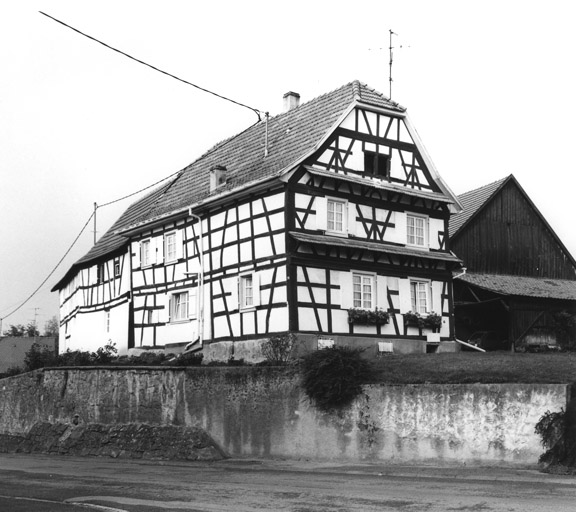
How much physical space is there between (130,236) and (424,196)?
1373 centimetres

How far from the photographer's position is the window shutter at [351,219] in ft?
102

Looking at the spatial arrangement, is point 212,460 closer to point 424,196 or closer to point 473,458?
point 473,458

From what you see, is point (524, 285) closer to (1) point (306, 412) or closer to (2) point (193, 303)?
(2) point (193, 303)

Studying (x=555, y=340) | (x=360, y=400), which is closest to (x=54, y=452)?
(x=360, y=400)

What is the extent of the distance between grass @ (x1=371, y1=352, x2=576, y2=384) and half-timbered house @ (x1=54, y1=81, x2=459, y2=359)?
465cm

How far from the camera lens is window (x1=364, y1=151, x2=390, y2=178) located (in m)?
31.8

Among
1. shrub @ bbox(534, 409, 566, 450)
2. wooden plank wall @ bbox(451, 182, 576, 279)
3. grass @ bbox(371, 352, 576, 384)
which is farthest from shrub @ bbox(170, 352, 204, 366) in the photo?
wooden plank wall @ bbox(451, 182, 576, 279)

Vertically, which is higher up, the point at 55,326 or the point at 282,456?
the point at 55,326

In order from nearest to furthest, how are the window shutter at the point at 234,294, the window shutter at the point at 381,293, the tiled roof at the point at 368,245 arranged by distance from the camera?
the tiled roof at the point at 368,245 < the window shutter at the point at 234,294 < the window shutter at the point at 381,293

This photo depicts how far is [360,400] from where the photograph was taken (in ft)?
73.6

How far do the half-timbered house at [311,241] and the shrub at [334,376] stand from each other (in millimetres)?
5206

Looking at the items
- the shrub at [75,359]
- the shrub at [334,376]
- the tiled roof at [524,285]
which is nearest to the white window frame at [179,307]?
the shrub at [75,359]

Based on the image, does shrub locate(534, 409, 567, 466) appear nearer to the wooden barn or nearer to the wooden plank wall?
the wooden barn

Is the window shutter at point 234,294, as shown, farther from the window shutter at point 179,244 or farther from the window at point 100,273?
the window at point 100,273
